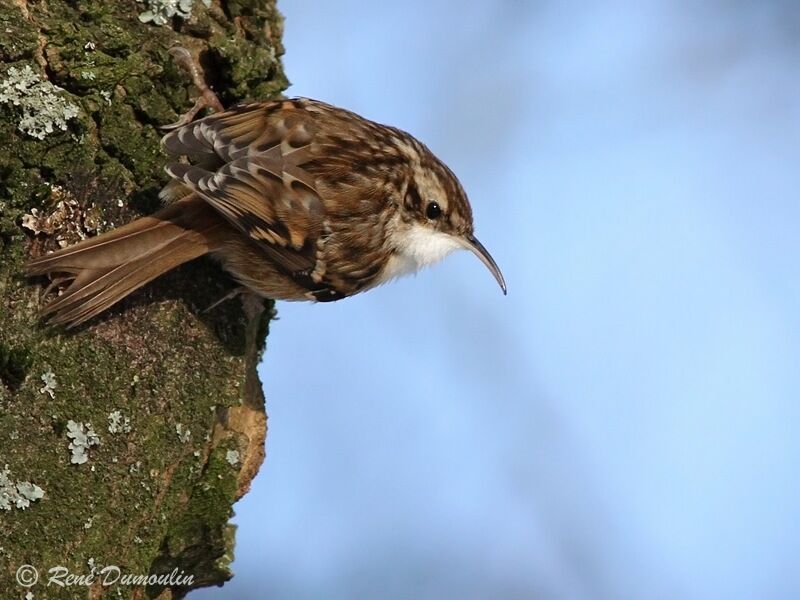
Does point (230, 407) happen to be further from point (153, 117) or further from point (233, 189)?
point (153, 117)

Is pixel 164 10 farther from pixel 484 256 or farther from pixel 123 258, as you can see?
pixel 484 256

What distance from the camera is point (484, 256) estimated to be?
290cm

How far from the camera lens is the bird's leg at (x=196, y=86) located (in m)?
2.31

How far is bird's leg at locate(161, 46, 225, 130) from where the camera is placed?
7.58ft

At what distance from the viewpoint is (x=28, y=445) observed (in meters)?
1.91

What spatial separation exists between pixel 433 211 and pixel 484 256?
0.23m

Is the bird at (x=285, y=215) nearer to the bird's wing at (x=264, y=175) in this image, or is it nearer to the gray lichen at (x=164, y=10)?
the bird's wing at (x=264, y=175)

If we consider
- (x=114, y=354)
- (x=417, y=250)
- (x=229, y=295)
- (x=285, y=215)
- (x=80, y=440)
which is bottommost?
(x=80, y=440)

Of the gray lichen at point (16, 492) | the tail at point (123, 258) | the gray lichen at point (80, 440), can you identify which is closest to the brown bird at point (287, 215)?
the tail at point (123, 258)

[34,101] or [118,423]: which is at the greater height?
[34,101]

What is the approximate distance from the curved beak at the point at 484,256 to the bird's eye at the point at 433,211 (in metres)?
0.13

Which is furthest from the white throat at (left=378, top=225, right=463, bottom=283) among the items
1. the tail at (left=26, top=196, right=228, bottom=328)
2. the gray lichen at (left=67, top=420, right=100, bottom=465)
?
the gray lichen at (left=67, top=420, right=100, bottom=465)

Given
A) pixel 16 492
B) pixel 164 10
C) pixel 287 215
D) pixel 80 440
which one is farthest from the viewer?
pixel 287 215

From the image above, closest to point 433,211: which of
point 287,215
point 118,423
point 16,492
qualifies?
point 287,215
